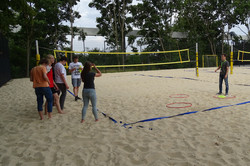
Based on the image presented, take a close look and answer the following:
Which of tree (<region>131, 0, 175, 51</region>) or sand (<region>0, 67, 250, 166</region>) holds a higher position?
tree (<region>131, 0, 175, 51</region>)

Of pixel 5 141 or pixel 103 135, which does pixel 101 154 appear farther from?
pixel 5 141

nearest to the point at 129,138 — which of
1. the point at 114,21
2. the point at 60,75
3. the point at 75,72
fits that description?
the point at 60,75

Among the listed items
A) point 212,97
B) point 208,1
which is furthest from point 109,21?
point 212,97

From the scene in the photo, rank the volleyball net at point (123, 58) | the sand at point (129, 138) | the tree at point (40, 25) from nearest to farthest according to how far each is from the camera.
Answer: the sand at point (129, 138), the tree at point (40, 25), the volleyball net at point (123, 58)

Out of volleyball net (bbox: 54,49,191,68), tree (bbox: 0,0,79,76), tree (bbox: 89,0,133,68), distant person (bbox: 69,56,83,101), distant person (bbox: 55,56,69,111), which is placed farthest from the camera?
tree (bbox: 89,0,133,68)

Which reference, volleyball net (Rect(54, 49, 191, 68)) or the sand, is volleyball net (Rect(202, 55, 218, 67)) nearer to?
volleyball net (Rect(54, 49, 191, 68))

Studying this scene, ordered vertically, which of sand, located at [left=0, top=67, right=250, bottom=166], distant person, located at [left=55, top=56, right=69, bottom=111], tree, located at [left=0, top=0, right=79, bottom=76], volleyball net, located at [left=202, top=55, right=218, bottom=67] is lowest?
sand, located at [left=0, top=67, right=250, bottom=166]

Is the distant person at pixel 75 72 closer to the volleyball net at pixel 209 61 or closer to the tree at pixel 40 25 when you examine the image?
the tree at pixel 40 25

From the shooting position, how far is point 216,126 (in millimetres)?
3121

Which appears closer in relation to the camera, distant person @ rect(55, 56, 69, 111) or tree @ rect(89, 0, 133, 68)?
distant person @ rect(55, 56, 69, 111)

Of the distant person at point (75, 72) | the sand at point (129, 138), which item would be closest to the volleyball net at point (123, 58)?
the distant person at point (75, 72)

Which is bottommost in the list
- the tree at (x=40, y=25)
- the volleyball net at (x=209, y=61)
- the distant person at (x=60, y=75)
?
the distant person at (x=60, y=75)

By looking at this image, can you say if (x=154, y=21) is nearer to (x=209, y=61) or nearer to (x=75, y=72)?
(x=209, y=61)

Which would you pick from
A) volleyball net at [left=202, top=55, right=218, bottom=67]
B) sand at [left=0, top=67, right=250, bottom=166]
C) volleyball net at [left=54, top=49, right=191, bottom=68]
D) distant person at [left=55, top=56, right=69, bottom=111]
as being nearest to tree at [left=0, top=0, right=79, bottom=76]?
volleyball net at [left=54, top=49, right=191, bottom=68]
